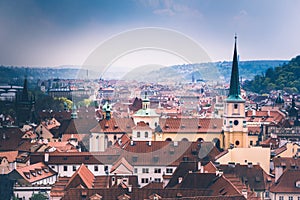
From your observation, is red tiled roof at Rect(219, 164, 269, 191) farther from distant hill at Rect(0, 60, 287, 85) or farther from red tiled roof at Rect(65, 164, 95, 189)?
distant hill at Rect(0, 60, 287, 85)

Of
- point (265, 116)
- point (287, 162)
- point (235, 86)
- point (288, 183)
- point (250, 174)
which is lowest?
point (288, 183)

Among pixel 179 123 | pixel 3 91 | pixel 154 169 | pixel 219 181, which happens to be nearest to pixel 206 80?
pixel 3 91

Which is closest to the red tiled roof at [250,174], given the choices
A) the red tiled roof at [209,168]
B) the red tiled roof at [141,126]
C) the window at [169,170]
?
the red tiled roof at [209,168]

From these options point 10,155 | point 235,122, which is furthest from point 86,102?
point 10,155

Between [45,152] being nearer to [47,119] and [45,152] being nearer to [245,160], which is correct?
[245,160]

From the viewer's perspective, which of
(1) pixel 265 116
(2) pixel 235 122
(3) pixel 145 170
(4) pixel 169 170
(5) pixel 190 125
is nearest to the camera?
(3) pixel 145 170

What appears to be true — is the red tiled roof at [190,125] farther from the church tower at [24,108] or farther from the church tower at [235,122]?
the church tower at [24,108]

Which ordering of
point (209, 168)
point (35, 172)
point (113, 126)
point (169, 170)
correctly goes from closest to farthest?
point (209, 168) → point (35, 172) → point (169, 170) → point (113, 126)

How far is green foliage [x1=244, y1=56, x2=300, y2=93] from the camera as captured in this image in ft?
351

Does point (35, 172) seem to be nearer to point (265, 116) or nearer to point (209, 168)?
point (209, 168)

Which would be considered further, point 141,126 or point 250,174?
point 141,126

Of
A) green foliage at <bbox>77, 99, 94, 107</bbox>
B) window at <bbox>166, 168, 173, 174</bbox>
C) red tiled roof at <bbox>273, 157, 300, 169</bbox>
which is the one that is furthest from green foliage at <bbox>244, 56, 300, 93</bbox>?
red tiled roof at <bbox>273, 157, 300, 169</bbox>

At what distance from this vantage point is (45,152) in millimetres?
42656

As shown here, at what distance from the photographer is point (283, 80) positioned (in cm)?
10900
